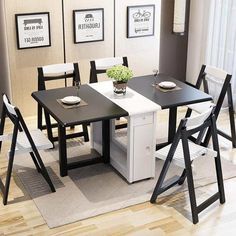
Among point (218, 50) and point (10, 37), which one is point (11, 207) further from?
point (218, 50)

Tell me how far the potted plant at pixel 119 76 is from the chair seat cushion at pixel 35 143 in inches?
31.3

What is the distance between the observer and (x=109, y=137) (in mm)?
4594

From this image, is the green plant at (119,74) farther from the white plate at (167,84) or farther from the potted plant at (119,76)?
the white plate at (167,84)

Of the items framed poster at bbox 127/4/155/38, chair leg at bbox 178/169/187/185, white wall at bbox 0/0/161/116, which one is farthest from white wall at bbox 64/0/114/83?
chair leg at bbox 178/169/187/185

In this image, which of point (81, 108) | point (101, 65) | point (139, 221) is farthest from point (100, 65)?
point (139, 221)

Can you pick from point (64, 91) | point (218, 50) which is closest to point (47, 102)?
point (64, 91)

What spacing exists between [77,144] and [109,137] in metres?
0.53

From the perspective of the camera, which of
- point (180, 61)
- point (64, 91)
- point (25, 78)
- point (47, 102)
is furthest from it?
point (180, 61)

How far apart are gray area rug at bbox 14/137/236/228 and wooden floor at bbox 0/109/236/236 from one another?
0.25ft

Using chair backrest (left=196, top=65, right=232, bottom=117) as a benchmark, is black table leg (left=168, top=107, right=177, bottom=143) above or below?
below

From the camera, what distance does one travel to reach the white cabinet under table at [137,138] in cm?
405

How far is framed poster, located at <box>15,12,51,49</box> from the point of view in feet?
17.3

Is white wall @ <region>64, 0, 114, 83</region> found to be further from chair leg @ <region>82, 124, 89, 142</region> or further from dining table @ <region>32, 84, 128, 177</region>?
dining table @ <region>32, 84, 128, 177</region>

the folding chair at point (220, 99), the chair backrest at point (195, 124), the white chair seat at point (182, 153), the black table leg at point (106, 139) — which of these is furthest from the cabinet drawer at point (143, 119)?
the folding chair at point (220, 99)
